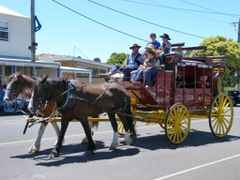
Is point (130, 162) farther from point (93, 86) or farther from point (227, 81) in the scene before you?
point (227, 81)

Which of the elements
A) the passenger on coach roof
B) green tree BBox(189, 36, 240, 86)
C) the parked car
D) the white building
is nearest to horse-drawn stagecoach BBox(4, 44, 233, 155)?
the passenger on coach roof

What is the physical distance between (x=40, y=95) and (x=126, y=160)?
7.42 ft

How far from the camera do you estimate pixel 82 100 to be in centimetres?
896

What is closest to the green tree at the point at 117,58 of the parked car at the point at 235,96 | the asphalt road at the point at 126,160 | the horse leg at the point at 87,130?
the parked car at the point at 235,96

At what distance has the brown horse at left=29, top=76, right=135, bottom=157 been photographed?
8508 millimetres

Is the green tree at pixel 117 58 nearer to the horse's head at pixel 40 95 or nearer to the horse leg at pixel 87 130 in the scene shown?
the horse leg at pixel 87 130

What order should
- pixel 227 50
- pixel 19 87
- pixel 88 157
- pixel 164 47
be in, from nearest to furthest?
pixel 19 87, pixel 88 157, pixel 164 47, pixel 227 50

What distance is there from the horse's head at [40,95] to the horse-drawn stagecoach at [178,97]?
31 cm

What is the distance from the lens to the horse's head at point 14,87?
8328 millimetres

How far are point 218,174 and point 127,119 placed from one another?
336cm

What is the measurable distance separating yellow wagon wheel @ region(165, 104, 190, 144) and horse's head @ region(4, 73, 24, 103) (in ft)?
12.5

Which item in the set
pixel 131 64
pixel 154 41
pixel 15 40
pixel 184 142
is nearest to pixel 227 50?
pixel 15 40

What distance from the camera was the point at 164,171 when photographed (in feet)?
24.4

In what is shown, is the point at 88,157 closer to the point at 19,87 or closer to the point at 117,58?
the point at 19,87
